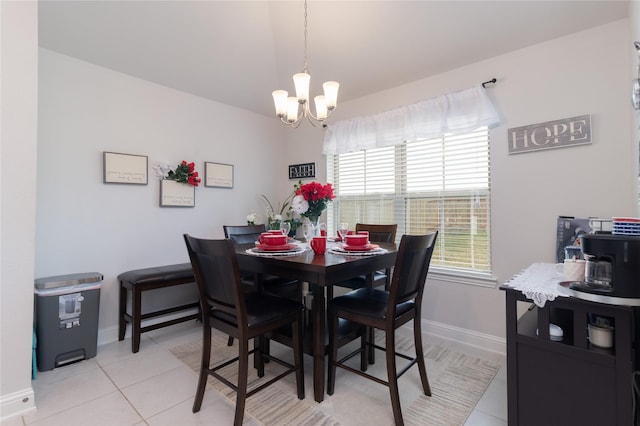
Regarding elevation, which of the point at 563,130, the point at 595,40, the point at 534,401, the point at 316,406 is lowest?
the point at 316,406

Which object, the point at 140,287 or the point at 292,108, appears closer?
the point at 292,108

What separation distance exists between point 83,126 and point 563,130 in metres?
3.85

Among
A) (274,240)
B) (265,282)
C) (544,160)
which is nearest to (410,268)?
(274,240)

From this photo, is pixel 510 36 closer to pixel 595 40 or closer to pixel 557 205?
pixel 595 40

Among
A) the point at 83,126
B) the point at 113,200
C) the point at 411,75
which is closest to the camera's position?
the point at 83,126

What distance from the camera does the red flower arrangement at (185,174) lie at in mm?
3078

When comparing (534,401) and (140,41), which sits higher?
(140,41)

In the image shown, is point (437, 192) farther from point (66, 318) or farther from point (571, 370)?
point (66, 318)

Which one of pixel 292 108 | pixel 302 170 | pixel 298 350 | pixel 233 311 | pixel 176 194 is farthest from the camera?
pixel 302 170

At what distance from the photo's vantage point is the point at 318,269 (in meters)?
1.46

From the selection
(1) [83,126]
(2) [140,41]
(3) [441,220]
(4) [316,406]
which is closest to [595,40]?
(3) [441,220]

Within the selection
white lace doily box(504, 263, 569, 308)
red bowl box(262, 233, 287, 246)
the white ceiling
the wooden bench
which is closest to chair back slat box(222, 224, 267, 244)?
the wooden bench

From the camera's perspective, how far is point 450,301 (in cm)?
274

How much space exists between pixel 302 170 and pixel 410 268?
260 centimetres
